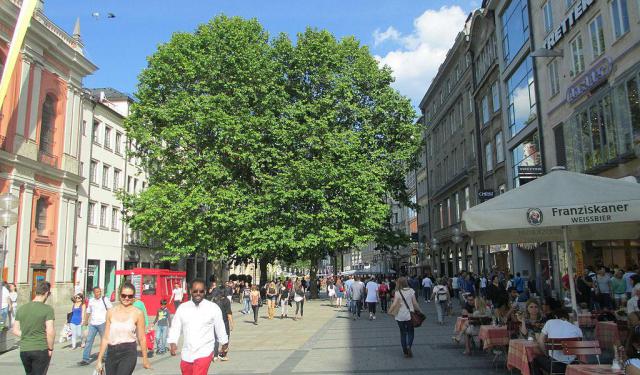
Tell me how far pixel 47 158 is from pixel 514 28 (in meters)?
27.6

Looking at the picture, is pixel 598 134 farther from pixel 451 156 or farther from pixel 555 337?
pixel 451 156

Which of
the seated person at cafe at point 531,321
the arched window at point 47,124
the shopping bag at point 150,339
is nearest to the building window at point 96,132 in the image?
the arched window at point 47,124

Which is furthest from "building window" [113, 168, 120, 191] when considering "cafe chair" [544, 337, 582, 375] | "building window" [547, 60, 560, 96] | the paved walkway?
"cafe chair" [544, 337, 582, 375]

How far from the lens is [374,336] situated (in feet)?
52.6

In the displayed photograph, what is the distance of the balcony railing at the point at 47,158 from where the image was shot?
105 ft

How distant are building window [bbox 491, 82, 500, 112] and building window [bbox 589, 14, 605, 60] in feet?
41.8

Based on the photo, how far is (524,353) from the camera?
8.00 m

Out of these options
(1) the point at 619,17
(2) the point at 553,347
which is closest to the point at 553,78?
(1) the point at 619,17

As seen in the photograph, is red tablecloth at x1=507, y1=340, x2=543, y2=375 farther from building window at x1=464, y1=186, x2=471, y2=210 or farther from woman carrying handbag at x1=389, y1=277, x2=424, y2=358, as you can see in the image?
building window at x1=464, y1=186, x2=471, y2=210

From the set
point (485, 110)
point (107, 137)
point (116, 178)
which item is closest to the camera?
point (485, 110)

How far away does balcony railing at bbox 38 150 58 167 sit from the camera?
105 ft

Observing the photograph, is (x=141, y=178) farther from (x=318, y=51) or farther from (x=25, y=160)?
(x=318, y=51)

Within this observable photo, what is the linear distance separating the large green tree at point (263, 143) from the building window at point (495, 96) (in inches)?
202

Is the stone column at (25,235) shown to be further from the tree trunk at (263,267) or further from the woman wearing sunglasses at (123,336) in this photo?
the woman wearing sunglasses at (123,336)
